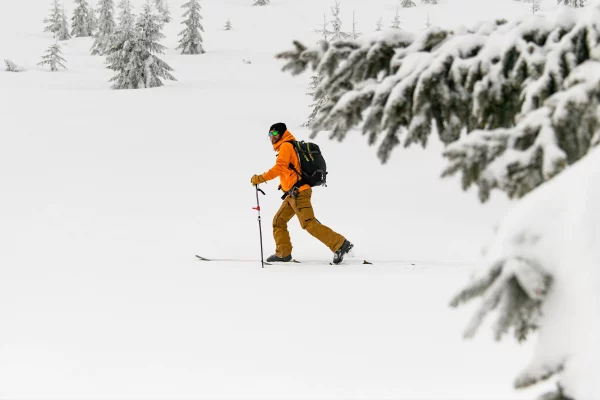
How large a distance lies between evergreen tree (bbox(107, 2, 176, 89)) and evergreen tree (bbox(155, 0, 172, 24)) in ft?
91.8

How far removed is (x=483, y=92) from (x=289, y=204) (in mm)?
6495

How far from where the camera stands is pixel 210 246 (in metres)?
10.2

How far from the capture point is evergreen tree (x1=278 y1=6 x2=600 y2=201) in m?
2.24

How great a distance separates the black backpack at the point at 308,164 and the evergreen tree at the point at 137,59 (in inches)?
754

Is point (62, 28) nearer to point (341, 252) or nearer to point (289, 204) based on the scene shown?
point (289, 204)

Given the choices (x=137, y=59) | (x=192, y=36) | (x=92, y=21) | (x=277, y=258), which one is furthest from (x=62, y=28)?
(x=277, y=258)

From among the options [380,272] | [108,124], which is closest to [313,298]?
[380,272]

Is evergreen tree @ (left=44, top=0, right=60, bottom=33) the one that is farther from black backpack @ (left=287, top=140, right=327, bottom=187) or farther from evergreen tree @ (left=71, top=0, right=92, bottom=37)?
black backpack @ (left=287, top=140, right=327, bottom=187)

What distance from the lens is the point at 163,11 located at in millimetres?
54250

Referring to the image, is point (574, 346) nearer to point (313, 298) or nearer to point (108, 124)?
point (313, 298)

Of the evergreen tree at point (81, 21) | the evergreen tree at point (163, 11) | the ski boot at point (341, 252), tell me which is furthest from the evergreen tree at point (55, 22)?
the ski boot at point (341, 252)

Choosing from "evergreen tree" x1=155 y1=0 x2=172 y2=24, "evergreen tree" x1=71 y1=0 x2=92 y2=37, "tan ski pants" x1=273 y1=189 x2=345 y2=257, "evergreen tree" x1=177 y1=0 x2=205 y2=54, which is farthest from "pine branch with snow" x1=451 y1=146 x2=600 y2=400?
"evergreen tree" x1=155 y1=0 x2=172 y2=24

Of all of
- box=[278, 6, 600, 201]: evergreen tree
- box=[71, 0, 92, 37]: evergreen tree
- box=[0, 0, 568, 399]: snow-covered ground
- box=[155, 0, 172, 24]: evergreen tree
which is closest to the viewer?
box=[278, 6, 600, 201]: evergreen tree

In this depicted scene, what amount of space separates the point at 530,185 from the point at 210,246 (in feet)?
27.6
